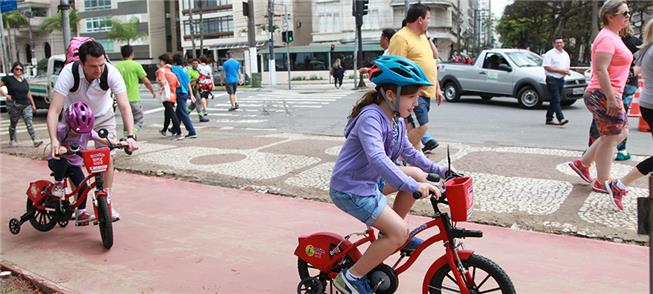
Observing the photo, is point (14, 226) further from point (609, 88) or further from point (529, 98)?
point (529, 98)

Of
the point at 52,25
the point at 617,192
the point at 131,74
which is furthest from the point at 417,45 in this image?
the point at 52,25

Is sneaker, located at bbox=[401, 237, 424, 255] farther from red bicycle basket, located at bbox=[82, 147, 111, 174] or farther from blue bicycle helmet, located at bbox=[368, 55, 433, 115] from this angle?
red bicycle basket, located at bbox=[82, 147, 111, 174]

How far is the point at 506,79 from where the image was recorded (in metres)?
15.0

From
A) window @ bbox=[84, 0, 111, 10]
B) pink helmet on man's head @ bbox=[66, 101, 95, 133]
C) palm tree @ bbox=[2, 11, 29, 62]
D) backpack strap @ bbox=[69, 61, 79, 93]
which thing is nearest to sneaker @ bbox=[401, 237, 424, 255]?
pink helmet on man's head @ bbox=[66, 101, 95, 133]

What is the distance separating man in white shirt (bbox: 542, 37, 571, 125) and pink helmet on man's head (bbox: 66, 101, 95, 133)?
29.4 feet

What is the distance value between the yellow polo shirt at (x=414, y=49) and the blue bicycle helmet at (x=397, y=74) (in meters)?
3.33

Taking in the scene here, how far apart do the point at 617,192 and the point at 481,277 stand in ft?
9.62

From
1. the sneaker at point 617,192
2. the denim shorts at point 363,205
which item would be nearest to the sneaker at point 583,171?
the sneaker at point 617,192

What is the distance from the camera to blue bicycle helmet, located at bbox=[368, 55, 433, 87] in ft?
9.54

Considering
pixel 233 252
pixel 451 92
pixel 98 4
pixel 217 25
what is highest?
pixel 98 4

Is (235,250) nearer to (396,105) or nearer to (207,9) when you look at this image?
A: (396,105)

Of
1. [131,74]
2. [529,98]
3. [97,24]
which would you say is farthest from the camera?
[97,24]

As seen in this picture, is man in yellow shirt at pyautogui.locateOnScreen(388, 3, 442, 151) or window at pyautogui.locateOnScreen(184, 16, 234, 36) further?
window at pyautogui.locateOnScreen(184, 16, 234, 36)

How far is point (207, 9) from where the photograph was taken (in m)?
62.8
